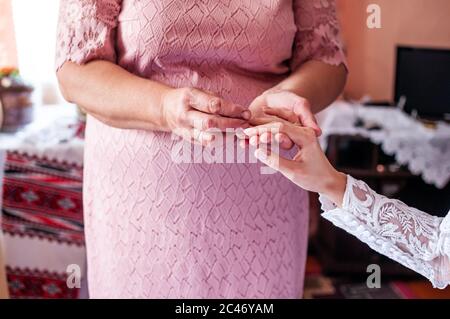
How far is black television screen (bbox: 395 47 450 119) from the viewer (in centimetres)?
183

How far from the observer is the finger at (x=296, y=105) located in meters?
0.59

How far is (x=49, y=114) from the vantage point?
1.71 metres

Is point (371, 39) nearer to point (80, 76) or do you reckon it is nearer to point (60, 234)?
point (60, 234)

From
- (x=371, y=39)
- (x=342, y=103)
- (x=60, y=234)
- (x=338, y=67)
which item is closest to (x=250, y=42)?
(x=338, y=67)

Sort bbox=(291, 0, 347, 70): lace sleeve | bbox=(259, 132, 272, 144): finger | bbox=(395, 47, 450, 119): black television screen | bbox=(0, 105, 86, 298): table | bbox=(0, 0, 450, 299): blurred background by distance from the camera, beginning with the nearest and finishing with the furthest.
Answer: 1. bbox=(259, 132, 272, 144): finger
2. bbox=(291, 0, 347, 70): lace sleeve
3. bbox=(0, 0, 450, 299): blurred background
4. bbox=(0, 105, 86, 298): table
5. bbox=(395, 47, 450, 119): black television screen

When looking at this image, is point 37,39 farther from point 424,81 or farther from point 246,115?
point 424,81

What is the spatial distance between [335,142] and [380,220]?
4.76ft

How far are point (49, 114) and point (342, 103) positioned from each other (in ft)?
4.44

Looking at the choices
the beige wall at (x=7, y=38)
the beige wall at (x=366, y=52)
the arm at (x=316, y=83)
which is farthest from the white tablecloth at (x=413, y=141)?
the beige wall at (x=7, y=38)

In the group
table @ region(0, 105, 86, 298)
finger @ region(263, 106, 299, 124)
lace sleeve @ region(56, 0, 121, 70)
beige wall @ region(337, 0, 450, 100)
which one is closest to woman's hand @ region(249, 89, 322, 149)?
finger @ region(263, 106, 299, 124)

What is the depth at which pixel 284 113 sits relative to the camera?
62cm

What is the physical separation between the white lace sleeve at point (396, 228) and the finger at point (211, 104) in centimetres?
17

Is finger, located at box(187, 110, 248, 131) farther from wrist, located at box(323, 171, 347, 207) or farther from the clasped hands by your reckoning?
wrist, located at box(323, 171, 347, 207)

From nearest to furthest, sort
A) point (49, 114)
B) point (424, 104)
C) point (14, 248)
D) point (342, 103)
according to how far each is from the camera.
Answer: point (14, 248), point (49, 114), point (424, 104), point (342, 103)
